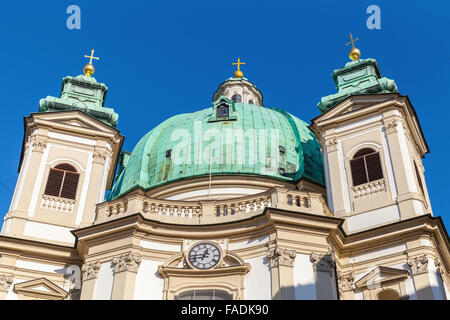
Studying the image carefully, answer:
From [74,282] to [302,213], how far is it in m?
8.08

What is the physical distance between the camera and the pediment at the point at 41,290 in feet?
70.7

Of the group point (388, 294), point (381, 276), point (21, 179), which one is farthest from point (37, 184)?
point (388, 294)

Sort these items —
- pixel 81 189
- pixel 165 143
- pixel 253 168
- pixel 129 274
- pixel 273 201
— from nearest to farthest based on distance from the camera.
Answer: pixel 129 274
pixel 273 201
pixel 81 189
pixel 253 168
pixel 165 143

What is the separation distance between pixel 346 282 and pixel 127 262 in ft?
22.8

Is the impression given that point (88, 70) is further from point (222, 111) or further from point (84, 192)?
point (84, 192)

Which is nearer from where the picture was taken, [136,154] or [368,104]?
[368,104]

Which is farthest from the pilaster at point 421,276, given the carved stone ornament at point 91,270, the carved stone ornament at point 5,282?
the carved stone ornament at point 5,282

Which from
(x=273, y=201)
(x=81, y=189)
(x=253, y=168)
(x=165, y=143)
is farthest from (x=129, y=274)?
(x=165, y=143)

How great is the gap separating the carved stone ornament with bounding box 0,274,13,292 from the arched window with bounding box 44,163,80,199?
4.04 meters

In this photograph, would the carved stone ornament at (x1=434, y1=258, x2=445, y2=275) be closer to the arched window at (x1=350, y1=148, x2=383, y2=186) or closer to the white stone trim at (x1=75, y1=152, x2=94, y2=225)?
the arched window at (x1=350, y1=148, x2=383, y2=186)

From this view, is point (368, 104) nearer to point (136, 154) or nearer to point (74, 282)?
point (136, 154)

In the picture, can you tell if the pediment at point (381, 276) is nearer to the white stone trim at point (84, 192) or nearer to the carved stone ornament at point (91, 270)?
the carved stone ornament at point (91, 270)
